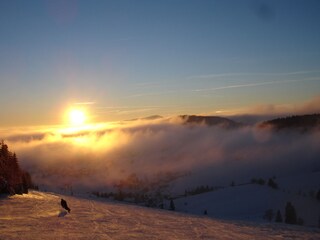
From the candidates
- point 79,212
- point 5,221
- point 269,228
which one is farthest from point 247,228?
point 5,221

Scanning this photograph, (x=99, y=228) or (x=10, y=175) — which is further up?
(x=10, y=175)

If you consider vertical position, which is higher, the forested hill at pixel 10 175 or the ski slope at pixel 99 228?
the forested hill at pixel 10 175

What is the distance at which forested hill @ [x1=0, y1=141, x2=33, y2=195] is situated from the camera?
62969 millimetres

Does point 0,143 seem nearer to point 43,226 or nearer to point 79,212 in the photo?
point 79,212

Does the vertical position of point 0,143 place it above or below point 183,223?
above

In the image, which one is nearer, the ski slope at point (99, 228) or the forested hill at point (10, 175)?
the ski slope at point (99, 228)

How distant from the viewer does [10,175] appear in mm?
67000

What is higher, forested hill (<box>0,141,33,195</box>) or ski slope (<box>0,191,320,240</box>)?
forested hill (<box>0,141,33,195</box>)

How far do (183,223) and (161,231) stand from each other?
866cm

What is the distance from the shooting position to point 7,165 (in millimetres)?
67750

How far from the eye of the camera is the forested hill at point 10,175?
207ft

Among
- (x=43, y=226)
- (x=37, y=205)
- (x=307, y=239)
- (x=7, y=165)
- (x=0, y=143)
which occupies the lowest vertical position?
(x=307, y=239)

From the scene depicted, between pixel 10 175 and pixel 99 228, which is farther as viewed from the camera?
pixel 10 175

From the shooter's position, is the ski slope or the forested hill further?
the forested hill
